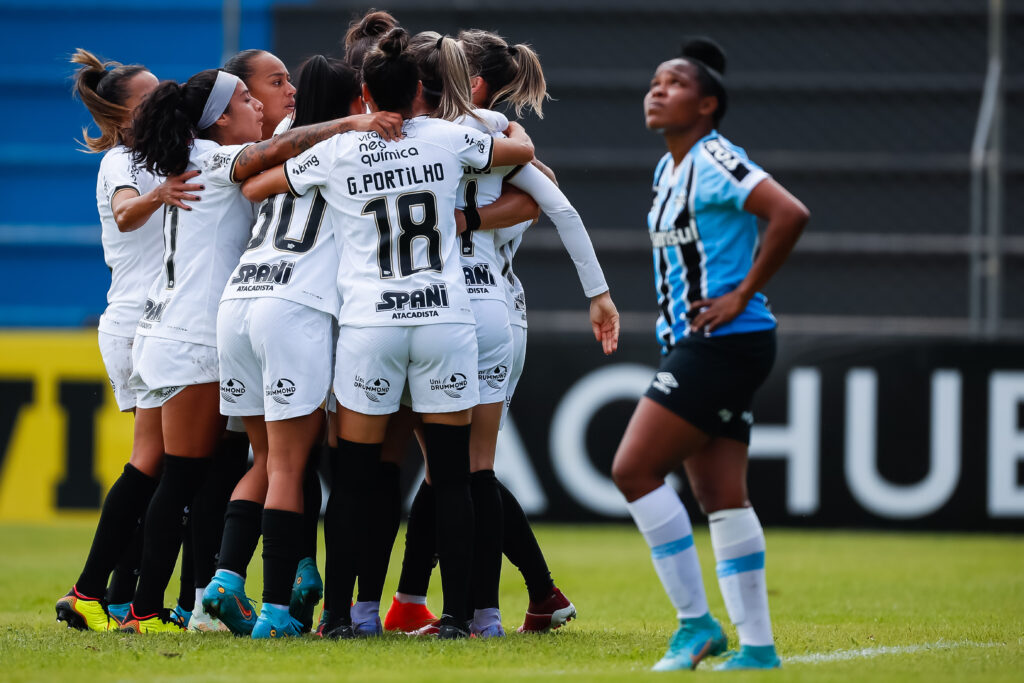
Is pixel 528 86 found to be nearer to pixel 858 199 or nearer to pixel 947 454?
pixel 947 454

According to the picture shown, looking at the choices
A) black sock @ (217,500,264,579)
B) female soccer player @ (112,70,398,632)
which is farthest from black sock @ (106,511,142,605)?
black sock @ (217,500,264,579)

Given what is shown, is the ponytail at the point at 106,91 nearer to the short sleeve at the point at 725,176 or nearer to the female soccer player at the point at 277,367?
the female soccer player at the point at 277,367

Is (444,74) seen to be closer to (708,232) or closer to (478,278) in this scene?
(478,278)

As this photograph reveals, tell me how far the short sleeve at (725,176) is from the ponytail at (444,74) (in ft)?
3.39

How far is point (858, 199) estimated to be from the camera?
11352 millimetres

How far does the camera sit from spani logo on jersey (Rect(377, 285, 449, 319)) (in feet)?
13.7

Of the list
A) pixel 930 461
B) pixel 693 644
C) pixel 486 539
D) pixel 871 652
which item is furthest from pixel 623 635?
pixel 930 461

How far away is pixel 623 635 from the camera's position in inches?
188

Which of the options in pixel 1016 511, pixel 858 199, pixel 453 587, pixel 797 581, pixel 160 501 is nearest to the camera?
pixel 453 587

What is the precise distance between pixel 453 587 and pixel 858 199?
8.03 m

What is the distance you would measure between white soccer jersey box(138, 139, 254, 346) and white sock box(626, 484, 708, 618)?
5.77 feet

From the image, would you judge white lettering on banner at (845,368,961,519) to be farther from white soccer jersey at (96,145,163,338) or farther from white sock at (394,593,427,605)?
white soccer jersey at (96,145,163,338)

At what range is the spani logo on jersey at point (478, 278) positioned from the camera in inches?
180

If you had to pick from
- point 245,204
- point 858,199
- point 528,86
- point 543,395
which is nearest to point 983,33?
point 858,199
